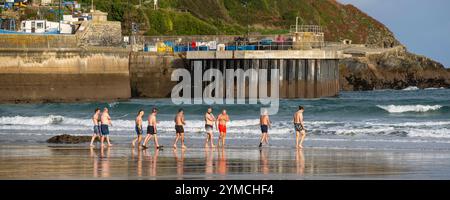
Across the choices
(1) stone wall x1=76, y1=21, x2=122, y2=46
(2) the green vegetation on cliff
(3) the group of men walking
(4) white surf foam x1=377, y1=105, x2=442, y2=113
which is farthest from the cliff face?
(3) the group of men walking

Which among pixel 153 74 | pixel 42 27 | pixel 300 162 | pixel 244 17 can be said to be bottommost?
pixel 300 162

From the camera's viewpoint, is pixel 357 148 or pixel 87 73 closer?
pixel 357 148

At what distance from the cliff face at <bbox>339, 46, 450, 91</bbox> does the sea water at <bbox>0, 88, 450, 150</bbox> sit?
89.2 ft

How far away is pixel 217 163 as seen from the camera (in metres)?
26.7

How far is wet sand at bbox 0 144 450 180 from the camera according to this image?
2342 centimetres

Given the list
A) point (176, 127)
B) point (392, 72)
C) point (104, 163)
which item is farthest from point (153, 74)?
point (392, 72)

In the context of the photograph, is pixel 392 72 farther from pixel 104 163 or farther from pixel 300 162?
pixel 104 163

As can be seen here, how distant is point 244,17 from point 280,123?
6211 centimetres

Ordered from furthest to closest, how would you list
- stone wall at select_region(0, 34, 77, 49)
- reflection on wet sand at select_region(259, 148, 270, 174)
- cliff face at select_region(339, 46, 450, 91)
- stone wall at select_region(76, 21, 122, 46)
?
1. cliff face at select_region(339, 46, 450, 91)
2. stone wall at select_region(76, 21, 122, 46)
3. stone wall at select_region(0, 34, 77, 49)
4. reflection on wet sand at select_region(259, 148, 270, 174)

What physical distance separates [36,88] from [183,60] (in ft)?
33.5

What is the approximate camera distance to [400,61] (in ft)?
321
